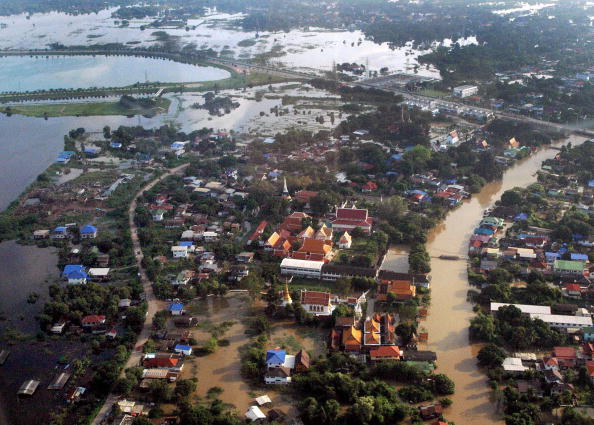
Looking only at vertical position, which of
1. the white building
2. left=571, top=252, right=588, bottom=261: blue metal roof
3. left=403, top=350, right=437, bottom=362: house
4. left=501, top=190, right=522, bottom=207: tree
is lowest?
left=403, top=350, right=437, bottom=362: house

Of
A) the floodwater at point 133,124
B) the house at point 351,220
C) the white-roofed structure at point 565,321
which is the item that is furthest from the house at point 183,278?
the floodwater at point 133,124

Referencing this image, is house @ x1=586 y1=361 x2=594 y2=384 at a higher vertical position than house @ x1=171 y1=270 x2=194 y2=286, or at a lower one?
higher

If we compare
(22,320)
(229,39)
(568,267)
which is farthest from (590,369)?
(229,39)

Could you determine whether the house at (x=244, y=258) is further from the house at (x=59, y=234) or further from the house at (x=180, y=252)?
the house at (x=59, y=234)

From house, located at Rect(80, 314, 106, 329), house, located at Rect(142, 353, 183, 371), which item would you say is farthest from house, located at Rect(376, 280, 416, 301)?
house, located at Rect(80, 314, 106, 329)

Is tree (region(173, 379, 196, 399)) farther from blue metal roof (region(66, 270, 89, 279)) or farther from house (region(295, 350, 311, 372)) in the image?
blue metal roof (region(66, 270, 89, 279))
